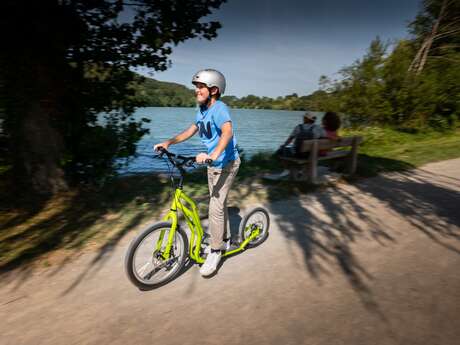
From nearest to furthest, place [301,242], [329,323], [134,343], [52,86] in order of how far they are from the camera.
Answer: [134,343]
[329,323]
[301,242]
[52,86]

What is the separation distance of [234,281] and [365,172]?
581 centimetres

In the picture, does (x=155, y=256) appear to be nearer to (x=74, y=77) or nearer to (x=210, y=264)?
(x=210, y=264)

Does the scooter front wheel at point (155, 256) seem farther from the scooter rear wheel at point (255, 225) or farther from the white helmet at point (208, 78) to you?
the white helmet at point (208, 78)

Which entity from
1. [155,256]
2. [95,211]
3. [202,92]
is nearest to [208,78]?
[202,92]

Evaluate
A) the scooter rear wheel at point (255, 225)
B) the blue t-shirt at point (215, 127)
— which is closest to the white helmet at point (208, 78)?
the blue t-shirt at point (215, 127)

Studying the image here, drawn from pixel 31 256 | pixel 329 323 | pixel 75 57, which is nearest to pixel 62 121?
pixel 75 57

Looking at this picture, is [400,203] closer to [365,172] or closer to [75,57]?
[365,172]

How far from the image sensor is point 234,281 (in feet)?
11.1

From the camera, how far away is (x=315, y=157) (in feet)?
22.5

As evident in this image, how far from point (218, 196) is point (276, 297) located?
117 centimetres

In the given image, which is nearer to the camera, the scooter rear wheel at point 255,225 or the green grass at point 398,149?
the scooter rear wheel at point 255,225

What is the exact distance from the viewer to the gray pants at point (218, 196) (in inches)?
138

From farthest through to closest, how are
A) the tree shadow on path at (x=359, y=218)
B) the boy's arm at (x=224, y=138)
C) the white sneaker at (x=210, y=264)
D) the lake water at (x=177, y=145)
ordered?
the lake water at (x=177, y=145) < the tree shadow on path at (x=359, y=218) < the white sneaker at (x=210, y=264) < the boy's arm at (x=224, y=138)

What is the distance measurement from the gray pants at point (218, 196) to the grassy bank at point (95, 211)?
1.42 metres
